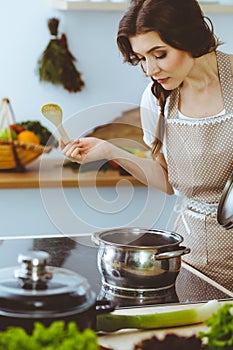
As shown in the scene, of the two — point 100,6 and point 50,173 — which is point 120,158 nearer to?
point 50,173

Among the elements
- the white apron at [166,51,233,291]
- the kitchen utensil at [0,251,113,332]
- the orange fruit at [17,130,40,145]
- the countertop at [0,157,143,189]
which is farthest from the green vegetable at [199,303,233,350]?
the orange fruit at [17,130,40,145]

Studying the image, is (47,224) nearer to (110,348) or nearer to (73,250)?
(73,250)

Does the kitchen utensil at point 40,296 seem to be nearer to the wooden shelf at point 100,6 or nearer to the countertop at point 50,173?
the countertop at point 50,173

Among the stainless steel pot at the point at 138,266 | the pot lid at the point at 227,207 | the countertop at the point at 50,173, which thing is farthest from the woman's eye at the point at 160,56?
the countertop at the point at 50,173

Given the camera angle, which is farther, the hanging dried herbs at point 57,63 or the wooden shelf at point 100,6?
the hanging dried herbs at point 57,63

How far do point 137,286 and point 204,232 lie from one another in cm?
63

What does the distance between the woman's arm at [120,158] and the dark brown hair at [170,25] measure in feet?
0.90

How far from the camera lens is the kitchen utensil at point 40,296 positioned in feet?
3.77

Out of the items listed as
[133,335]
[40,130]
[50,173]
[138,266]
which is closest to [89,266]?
[138,266]

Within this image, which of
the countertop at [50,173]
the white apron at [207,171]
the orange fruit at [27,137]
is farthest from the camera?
the orange fruit at [27,137]

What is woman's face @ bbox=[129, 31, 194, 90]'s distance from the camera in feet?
6.70

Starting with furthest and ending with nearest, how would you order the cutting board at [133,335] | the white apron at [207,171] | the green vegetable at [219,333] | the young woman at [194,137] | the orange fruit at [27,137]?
the orange fruit at [27,137], the white apron at [207,171], the young woman at [194,137], the cutting board at [133,335], the green vegetable at [219,333]

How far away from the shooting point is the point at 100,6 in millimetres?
3635

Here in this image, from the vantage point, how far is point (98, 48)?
382 centimetres
